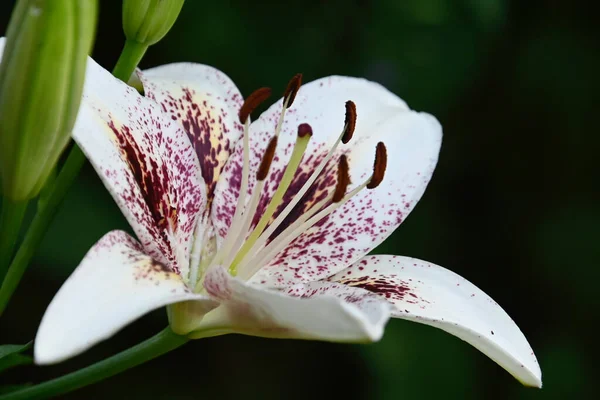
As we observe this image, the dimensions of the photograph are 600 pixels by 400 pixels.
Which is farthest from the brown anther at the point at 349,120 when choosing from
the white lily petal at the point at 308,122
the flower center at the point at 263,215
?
the white lily petal at the point at 308,122

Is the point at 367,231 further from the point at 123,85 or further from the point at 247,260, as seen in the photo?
the point at 123,85

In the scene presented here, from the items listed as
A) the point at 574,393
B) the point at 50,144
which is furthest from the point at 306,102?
the point at 574,393

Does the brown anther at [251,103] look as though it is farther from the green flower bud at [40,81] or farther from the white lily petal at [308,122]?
the green flower bud at [40,81]

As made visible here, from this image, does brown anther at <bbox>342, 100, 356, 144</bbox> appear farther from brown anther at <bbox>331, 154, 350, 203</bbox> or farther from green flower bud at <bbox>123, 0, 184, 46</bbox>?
green flower bud at <bbox>123, 0, 184, 46</bbox>

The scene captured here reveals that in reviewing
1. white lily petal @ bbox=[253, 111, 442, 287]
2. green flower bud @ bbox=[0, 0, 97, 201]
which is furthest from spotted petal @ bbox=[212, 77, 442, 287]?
green flower bud @ bbox=[0, 0, 97, 201]

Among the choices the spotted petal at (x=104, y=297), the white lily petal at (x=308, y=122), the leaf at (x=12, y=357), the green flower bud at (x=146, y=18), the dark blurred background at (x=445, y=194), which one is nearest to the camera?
the spotted petal at (x=104, y=297)

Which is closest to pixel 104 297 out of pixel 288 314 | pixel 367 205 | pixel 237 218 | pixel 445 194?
pixel 288 314
